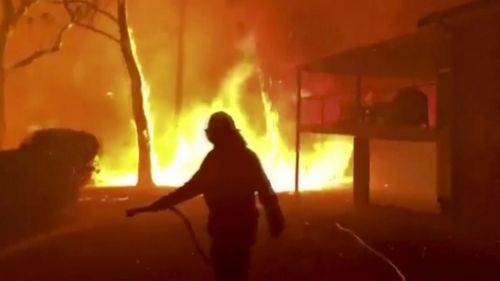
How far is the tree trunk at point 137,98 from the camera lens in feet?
75.7

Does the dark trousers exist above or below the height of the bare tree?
below

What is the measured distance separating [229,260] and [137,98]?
1804 cm

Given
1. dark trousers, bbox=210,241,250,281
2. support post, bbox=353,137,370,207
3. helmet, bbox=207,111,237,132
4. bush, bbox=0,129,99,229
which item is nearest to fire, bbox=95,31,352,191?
support post, bbox=353,137,370,207

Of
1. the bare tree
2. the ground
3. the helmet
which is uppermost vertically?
the bare tree

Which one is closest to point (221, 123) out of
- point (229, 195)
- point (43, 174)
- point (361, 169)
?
A: point (229, 195)

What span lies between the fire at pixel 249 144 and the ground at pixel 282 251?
1004 centimetres

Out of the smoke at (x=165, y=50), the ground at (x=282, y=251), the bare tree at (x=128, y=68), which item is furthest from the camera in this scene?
the smoke at (x=165, y=50)

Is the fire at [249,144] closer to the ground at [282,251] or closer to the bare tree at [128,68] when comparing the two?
the bare tree at [128,68]

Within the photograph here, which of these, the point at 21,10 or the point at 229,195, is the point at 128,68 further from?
the point at 229,195

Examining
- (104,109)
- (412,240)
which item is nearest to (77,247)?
(412,240)

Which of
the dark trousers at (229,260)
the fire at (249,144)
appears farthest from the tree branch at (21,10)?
the dark trousers at (229,260)

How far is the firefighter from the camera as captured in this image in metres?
5.46

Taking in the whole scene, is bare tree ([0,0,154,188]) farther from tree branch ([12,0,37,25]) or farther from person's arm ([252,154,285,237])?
person's arm ([252,154,285,237])

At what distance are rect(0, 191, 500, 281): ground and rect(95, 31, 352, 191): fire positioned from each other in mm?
10037
